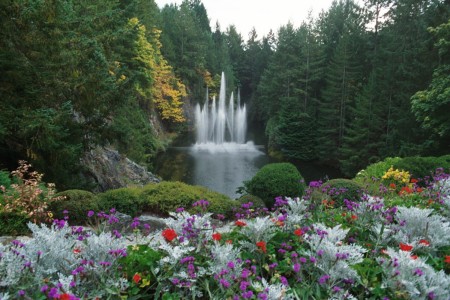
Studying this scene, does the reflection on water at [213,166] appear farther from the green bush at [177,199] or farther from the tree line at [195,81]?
the green bush at [177,199]

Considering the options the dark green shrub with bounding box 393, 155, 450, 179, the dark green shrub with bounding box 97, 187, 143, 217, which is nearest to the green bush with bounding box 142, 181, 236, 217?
the dark green shrub with bounding box 97, 187, 143, 217

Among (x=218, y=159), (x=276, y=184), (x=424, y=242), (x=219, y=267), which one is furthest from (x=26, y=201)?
(x=218, y=159)

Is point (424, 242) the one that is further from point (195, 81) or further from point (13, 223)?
point (195, 81)

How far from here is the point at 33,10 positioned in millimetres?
7035

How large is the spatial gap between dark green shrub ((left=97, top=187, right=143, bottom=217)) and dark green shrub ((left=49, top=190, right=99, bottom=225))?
8.5 inches

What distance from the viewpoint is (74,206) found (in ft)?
22.4

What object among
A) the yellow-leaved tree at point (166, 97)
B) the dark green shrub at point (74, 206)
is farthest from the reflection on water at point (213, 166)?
the dark green shrub at point (74, 206)

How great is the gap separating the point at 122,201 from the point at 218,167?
16.6 m

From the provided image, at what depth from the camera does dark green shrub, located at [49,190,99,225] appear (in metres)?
6.75

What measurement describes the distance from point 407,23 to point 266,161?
13307 mm

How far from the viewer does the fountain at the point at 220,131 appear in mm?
33469

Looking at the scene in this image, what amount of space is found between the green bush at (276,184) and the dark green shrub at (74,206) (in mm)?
3707

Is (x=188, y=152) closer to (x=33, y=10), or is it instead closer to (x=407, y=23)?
(x=407, y=23)

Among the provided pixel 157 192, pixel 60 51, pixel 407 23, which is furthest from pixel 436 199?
pixel 407 23
